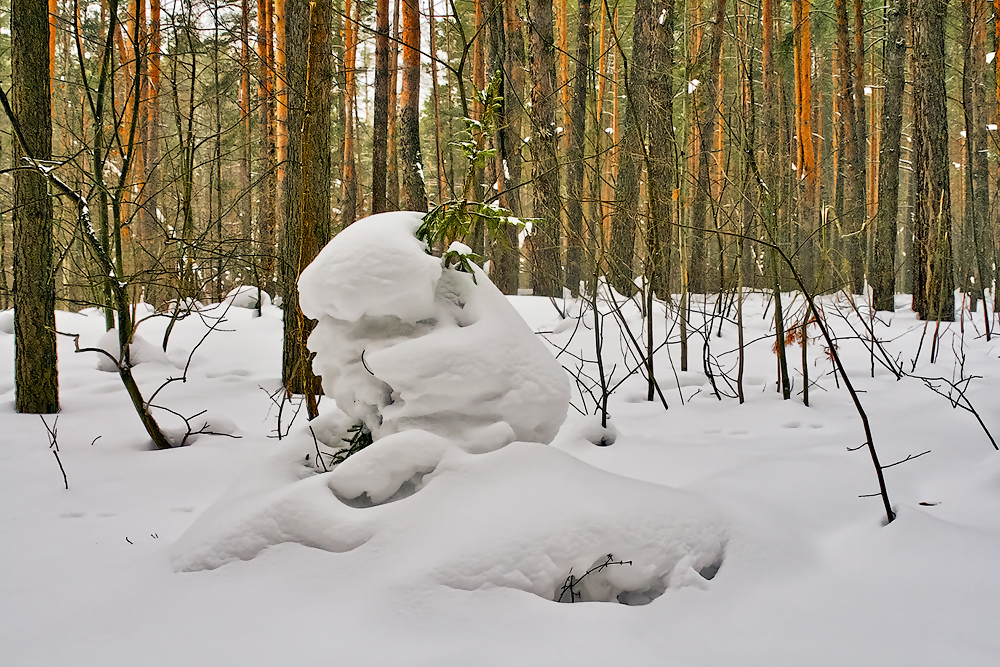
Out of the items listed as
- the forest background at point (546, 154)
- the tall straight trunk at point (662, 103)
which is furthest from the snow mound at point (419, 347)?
the tall straight trunk at point (662, 103)

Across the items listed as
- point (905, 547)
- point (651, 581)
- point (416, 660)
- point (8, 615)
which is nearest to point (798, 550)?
point (905, 547)

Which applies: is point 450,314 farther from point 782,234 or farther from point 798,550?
point 782,234

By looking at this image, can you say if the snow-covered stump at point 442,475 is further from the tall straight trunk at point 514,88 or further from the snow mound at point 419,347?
the tall straight trunk at point 514,88

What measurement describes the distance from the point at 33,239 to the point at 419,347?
10.8 feet

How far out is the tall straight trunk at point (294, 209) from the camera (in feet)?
12.1

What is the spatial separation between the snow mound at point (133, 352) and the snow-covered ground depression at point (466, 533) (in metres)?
2.25

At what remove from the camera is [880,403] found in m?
3.74

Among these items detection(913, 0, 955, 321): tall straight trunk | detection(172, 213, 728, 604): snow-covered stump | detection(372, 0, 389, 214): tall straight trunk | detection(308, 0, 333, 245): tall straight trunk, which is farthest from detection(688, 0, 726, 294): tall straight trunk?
detection(372, 0, 389, 214): tall straight trunk

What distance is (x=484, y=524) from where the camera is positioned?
68.5 inches

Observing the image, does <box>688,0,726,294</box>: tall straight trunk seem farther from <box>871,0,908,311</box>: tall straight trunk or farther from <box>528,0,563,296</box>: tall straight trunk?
<box>871,0,908,311</box>: tall straight trunk

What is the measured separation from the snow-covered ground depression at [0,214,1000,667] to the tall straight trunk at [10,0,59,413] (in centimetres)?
98

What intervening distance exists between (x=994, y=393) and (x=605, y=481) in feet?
10.5

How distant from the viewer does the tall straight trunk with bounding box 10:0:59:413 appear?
3.83 metres

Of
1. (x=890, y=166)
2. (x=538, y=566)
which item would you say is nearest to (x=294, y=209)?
(x=538, y=566)
